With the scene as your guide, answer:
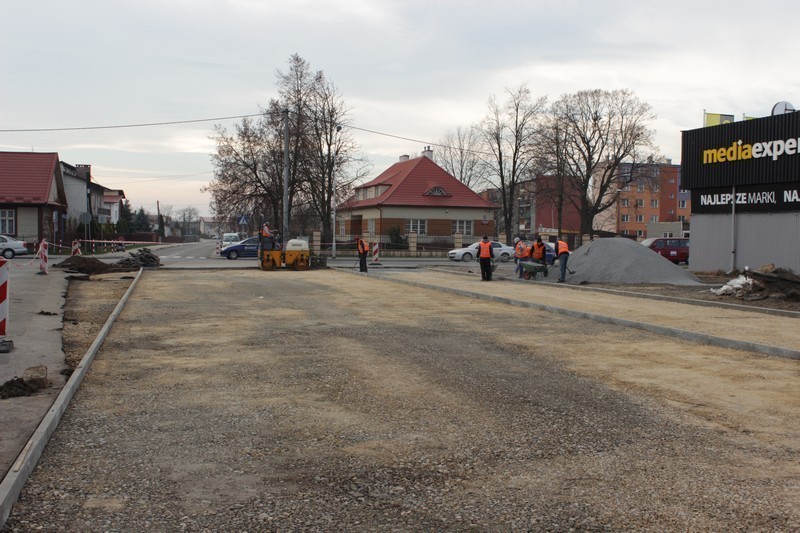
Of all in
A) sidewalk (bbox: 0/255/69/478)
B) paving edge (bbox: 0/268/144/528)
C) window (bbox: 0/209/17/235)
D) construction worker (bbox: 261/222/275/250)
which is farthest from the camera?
window (bbox: 0/209/17/235)

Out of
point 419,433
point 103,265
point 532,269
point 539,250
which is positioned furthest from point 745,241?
point 103,265

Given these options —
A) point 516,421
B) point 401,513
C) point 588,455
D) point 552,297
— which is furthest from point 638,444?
point 552,297

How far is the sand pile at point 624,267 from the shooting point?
23594 millimetres

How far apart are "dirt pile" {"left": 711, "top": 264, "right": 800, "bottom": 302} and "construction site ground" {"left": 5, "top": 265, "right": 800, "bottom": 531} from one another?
19.2ft

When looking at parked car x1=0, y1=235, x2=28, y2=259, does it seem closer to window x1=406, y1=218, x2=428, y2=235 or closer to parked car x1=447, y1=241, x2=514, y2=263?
parked car x1=447, y1=241, x2=514, y2=263

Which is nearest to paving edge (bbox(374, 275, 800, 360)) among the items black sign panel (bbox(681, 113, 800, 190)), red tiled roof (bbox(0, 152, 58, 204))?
black sign panel (bbox(681, 113, 800, 190))

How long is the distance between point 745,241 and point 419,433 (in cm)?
2432

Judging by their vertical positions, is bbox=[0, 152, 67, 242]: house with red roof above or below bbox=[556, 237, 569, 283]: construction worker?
above

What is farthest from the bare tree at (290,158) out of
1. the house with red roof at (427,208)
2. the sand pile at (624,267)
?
the sand pile at (624,267)

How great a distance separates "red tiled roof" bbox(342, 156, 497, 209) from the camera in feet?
204

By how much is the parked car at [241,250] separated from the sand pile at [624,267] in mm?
24678

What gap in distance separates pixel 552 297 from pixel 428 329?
296 inches

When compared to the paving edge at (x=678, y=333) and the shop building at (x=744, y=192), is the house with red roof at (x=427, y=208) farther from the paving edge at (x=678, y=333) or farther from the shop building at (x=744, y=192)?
the paving edge at (x=678, y=333)

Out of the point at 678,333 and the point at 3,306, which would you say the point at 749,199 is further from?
the point at 3,306
